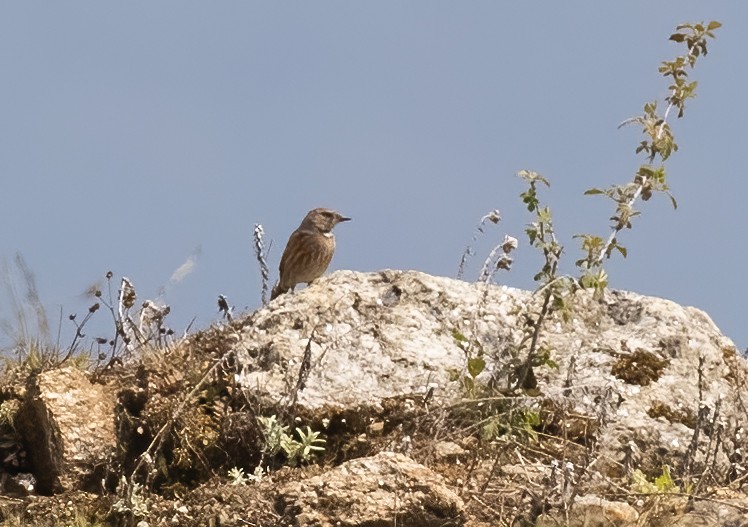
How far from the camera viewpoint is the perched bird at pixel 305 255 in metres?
9.95

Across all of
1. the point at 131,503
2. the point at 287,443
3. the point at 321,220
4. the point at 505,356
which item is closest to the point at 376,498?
the point at 287,443

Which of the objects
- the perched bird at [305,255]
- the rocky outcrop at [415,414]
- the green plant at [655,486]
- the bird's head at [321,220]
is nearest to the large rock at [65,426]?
the rocky outcrop at [415,414]

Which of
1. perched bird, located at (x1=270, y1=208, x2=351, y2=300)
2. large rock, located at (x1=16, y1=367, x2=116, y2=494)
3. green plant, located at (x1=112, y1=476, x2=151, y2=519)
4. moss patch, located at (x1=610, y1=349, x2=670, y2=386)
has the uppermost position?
perched bird, located at (x1=270, y1=208, x2=351, y2=300)

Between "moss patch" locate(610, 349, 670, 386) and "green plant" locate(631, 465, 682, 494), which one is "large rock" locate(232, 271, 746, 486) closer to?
"moss patch" locate(610, 349, 670, 386)

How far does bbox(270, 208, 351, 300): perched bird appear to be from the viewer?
392 inches

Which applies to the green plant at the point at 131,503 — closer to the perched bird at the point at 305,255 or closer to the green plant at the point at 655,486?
the green plant at the point at 655,486

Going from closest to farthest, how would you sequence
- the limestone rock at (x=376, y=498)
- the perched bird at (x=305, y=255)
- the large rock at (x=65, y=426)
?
the limestone rock at (x=376, y=498) → the large rock at (x=65, y=426) → the perched bird at (x=305, y=255)

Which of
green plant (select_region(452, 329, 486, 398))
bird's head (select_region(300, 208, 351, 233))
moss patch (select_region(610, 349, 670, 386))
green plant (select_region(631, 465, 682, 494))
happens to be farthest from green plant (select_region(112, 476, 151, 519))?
bird's head (select_region(300, 208, 351, 233))

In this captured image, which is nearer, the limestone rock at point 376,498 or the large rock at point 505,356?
the limestone rock at point 376,498

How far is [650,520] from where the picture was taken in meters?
5.32

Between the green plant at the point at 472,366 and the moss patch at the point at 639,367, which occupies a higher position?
the moss patch at the point at 639,367

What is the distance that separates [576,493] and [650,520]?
410mm

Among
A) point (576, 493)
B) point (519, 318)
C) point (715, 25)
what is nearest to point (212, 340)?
point (519, 318)

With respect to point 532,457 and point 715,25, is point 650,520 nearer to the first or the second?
point 532,457
